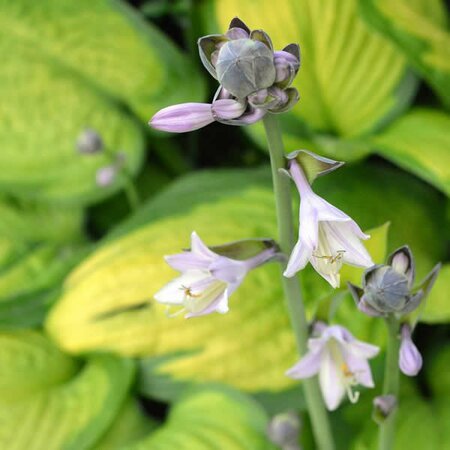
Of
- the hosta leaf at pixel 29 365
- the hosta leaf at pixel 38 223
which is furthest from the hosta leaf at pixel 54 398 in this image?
the hosta leaf at pixel 38 223

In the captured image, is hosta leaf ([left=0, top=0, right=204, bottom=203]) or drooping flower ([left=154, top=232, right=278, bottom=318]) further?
hosta leaf ([left=0, top=0, right=204, bottom=203])

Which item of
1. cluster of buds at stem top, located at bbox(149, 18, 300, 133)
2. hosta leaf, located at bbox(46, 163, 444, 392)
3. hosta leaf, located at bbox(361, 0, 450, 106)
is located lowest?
hosta leaf, located at bbox(46, 163, 444, 392)

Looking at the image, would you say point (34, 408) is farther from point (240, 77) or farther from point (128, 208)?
point (240, 77)

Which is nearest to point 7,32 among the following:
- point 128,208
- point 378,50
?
point 128,208

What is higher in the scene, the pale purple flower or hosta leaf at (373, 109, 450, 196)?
the pale purple flower

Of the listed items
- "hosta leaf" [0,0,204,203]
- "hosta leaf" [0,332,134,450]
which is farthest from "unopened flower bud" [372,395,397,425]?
"hosta leaf" [0,0,204,203]

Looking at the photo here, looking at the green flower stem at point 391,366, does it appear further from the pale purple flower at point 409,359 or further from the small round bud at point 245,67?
the small round bud at point 245,67

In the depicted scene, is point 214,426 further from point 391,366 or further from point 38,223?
point 38,223

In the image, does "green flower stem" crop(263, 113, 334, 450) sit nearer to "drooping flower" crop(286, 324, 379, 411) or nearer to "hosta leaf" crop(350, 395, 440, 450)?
"drooping flower" crop(286, 324, 379, 411)
